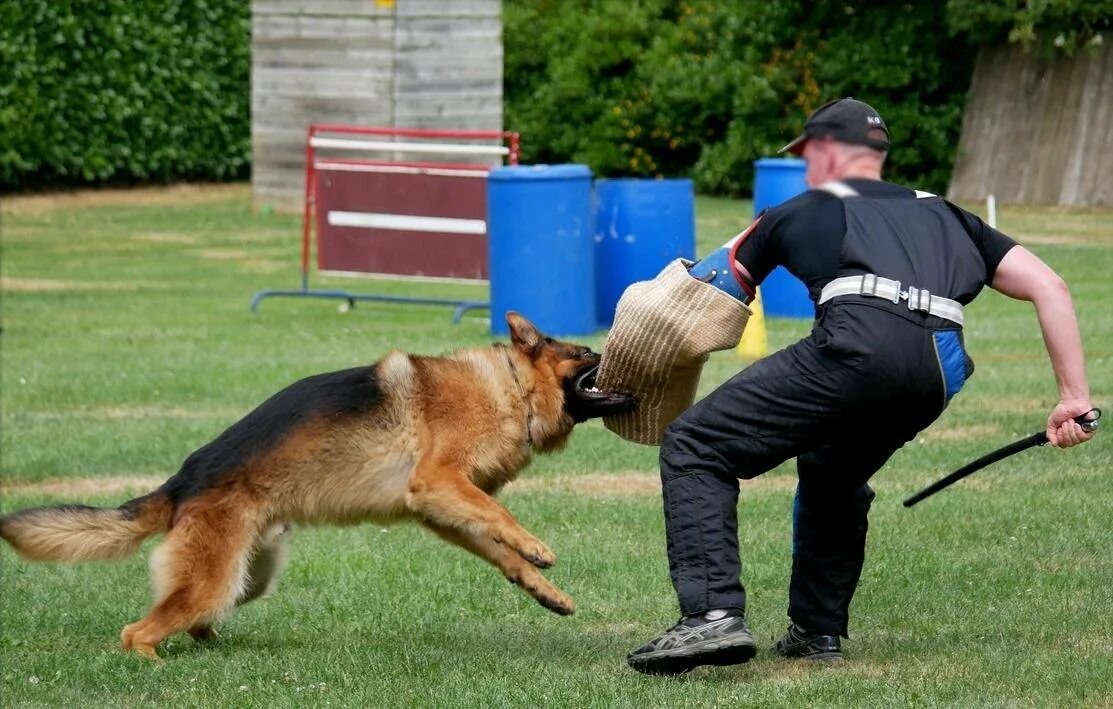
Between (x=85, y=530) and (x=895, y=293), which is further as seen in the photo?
(x=85, y=530)

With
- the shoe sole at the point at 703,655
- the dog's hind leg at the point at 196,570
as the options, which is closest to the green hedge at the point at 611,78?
the dog's hind leg at the point at 196,570

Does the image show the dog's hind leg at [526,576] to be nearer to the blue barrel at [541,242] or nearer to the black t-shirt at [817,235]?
the black t-shirt at [817,235]

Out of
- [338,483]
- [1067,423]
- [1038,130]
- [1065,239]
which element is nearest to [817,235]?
[1067,423]

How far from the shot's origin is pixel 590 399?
234 inches

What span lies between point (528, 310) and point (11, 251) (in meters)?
10.9

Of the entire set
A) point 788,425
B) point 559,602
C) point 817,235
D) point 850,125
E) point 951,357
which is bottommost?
point 559,602

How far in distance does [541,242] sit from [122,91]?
15.0 m

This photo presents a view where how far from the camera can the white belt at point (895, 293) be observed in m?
4.60

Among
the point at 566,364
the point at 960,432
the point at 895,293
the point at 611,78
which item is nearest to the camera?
the point at 895,293

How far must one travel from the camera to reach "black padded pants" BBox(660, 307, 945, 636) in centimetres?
461

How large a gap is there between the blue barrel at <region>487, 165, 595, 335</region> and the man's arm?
29.0 ft

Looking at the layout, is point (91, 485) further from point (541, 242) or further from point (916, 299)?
point (916, 299)

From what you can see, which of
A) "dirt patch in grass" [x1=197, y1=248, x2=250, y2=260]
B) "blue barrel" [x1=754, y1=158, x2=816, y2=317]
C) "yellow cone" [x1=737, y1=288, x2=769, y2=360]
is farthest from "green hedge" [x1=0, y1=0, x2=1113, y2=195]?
"yellow cone" [x1=737, y1=288, x2=769, y2=360]

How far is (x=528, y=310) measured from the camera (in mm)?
13734
